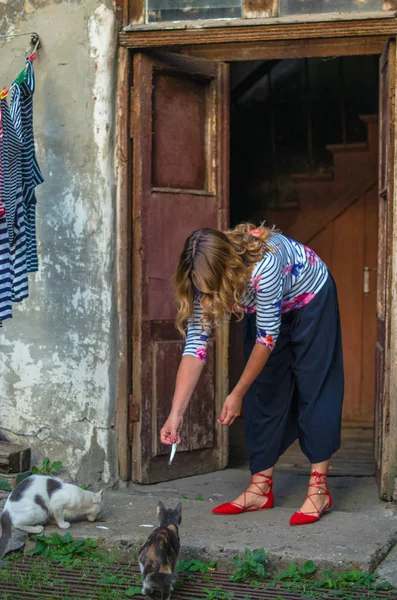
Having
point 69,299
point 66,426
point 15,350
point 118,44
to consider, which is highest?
point 118,44

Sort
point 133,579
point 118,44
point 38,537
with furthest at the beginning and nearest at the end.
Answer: point 118,44, point 38,537, point 133,579

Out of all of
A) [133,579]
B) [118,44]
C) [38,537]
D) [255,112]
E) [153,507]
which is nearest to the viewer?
[133,579]

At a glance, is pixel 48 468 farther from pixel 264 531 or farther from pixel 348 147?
pixel 348 147

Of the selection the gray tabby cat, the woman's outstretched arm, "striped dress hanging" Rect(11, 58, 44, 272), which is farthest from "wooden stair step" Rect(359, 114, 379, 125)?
the gray tabby cat

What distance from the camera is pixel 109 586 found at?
3.57 meters

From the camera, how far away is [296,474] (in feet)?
18.4

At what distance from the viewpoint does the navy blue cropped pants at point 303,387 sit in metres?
4.25

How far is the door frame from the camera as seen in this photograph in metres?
4.66

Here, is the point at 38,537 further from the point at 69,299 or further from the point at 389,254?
the point at 389,254

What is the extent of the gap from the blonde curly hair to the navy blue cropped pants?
2.35 feet

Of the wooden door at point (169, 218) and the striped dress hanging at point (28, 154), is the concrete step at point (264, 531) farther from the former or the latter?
the striped dress hanging at point (28, 154)

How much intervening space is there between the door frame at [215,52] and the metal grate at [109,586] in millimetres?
1320

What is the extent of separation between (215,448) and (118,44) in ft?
8.53

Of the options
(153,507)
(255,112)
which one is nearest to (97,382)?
(153,507)
